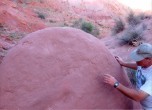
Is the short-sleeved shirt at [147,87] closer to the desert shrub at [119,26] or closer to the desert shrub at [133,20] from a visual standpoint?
the desert shrub at [133,20]

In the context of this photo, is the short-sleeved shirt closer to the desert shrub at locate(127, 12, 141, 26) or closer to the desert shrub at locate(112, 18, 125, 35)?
the desert shrub at locate(127, 12, 141, 26)

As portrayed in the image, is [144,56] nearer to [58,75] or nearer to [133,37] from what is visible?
[58,75]

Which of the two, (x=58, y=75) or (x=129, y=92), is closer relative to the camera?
(x=129, y=92)

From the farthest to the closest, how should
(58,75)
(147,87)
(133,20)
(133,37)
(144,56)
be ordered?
(133,20) → (133,37) → (58,75) → (144,56) → (147,87)

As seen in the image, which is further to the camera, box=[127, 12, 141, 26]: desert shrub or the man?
box=[127, 12, 141, 26]: desert shrub

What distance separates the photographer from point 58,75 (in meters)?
3.65

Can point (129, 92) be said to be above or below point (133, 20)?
above

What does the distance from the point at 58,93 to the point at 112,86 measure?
64 centimetres

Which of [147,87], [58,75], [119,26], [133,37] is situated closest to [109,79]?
[147,87]

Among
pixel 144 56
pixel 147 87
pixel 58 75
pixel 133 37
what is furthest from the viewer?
pixel 133 37

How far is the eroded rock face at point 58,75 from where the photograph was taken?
140 inches

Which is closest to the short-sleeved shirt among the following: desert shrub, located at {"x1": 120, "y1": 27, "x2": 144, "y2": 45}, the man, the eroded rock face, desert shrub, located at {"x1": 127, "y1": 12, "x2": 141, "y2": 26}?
the man

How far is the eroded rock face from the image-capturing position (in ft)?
11.7

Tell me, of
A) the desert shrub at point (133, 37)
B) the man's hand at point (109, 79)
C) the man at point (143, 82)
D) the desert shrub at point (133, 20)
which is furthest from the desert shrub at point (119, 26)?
the man's hand at point (109, 79)
